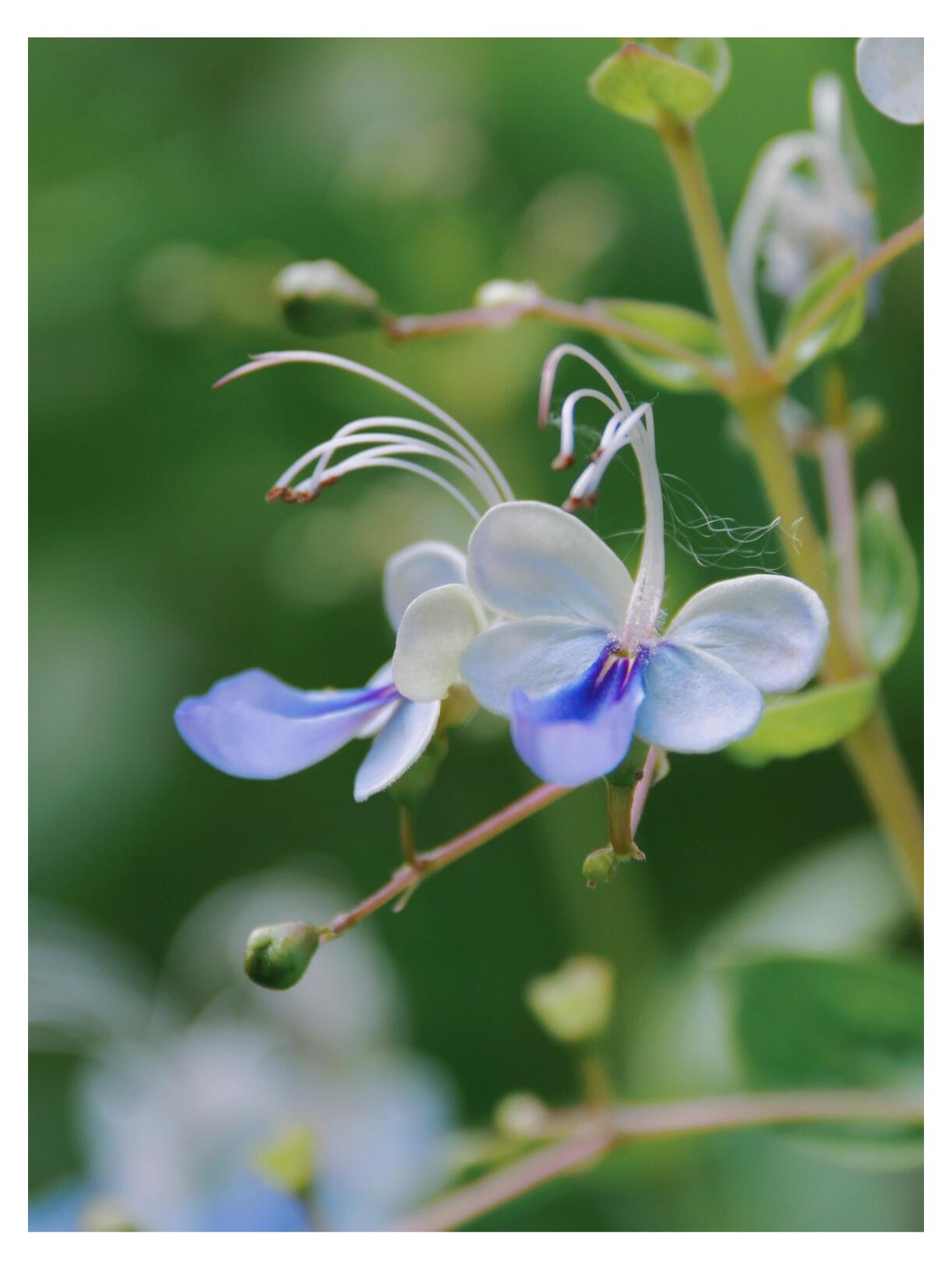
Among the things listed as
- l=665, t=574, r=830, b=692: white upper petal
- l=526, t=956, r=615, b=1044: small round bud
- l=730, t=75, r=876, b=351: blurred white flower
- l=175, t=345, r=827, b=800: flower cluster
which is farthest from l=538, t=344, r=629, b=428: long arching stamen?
l=526, t=956, r=615, b=1044: small round bud

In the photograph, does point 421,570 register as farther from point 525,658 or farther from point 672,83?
point 672,83

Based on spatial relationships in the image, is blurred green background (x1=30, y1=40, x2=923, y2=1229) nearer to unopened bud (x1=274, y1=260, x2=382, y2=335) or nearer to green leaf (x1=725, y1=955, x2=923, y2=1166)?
green leaf (x1=725, y1=955, x2=923, y2=1166)

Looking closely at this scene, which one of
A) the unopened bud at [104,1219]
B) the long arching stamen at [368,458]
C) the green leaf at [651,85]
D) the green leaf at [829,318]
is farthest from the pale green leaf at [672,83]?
the unopened bud at [104,1219]

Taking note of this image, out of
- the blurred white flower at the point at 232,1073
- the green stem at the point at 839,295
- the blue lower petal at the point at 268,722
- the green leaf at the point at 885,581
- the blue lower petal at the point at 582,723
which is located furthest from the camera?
the blurred white flower at the point at 232,1073

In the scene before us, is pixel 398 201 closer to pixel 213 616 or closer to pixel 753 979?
pixel 213 616

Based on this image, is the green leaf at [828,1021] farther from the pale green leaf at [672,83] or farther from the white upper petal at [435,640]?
the pale green leaf at [672,83]
